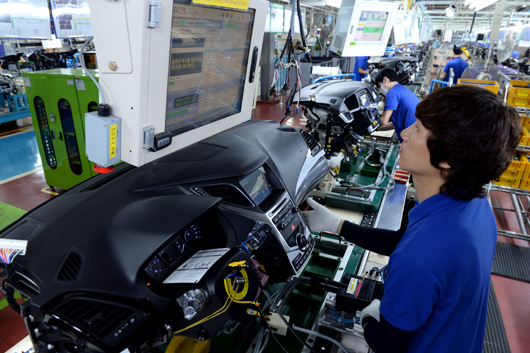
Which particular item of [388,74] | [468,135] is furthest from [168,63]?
[388,74]

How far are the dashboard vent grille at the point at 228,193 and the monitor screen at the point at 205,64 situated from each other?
281 mm

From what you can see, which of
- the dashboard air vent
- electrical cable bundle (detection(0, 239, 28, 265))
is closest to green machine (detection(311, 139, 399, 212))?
the dashboard air vent

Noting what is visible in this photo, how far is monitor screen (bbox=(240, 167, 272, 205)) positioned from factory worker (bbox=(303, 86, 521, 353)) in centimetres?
68

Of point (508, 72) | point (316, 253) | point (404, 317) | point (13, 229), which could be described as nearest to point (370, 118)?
point (316, 253)

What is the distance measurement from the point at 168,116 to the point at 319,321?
1219mm

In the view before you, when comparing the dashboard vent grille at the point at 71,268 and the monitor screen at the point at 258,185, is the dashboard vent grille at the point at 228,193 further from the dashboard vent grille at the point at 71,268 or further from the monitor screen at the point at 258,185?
the dashboard vent grille at the point at 71,268

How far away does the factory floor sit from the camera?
2777 mm

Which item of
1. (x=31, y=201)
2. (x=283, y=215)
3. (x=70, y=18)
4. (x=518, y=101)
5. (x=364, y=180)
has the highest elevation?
(x=70, y=18)

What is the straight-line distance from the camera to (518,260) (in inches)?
151

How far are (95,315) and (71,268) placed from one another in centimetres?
20

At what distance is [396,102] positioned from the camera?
12.7ft

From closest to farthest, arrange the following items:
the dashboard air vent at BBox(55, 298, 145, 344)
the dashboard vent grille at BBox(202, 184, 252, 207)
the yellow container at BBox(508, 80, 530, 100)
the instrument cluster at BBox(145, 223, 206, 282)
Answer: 1. the dashboard air vent at BBox(55, 298, 145, 344)
2. the instrument cluster at BBox(145, 223, 206, 282)
3. the dashboard vent grille at BBox(202, 184, 252, 207)
4. the yellow container at BBox(508, 80, 530, 100)

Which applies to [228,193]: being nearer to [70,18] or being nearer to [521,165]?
[521,165]

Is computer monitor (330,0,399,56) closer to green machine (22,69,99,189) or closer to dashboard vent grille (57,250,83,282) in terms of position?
green machine (22,69,99,189)
